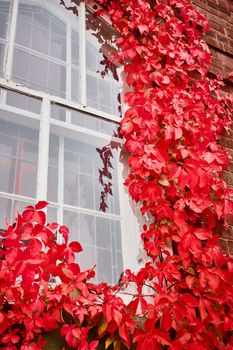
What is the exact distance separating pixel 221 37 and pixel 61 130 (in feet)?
7.35

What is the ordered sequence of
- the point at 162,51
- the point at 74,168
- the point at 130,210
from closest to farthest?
the point at 130,210 → the point at 74,168 → the point at 162,51

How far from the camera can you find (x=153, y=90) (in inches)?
99.5

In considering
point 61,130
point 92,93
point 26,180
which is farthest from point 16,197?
point 92,93

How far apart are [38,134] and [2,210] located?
61 cm

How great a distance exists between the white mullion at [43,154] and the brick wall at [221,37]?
4.97ft

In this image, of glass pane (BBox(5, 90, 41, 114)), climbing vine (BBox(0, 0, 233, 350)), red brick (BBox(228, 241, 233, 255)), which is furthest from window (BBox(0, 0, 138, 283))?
red brick (BBox(228, 241, 233, 255))

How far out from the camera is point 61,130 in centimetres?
231

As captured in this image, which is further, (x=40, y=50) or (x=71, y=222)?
(x=40, y=50)

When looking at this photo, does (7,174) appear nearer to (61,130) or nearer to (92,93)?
(61,130)

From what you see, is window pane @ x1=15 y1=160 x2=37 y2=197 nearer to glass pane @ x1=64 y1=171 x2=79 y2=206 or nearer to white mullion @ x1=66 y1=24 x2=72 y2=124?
glass pane @ x1=64 y1=171 x2=79 y2=206

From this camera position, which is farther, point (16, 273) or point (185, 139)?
point (185, 139)

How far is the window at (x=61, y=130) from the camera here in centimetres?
205

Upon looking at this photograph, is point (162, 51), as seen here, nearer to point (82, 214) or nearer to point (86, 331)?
point (82, 214)

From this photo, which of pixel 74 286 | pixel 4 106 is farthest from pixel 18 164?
pixel 74 286
